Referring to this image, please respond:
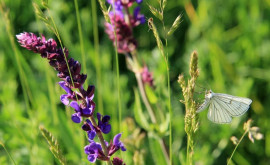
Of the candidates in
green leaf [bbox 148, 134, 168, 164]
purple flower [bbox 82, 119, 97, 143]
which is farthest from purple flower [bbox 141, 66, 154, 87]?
purple flower [bbox 82, 119, 97, 143]

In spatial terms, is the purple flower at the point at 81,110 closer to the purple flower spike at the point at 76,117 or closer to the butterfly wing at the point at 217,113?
the purple flower spike at the point at 76,117

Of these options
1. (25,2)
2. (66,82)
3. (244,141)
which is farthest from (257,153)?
(25,2)

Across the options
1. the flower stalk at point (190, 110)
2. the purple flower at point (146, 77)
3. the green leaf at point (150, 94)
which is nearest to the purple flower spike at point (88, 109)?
the flower stalk at point (190, 110)

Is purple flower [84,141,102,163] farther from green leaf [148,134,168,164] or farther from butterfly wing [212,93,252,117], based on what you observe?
green leaf [148,134,168,164]

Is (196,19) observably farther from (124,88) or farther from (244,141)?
(244,141)

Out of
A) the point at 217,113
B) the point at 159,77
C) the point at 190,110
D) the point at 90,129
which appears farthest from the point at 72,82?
the point at 159,77

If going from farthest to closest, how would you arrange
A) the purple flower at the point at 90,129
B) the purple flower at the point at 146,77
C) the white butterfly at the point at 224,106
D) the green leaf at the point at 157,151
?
the purple flower at the point at 146,77 < the green leaf at the point at 157,151 < the white butterfly at the point at 224,106 < the purple flower at the point at 90,129
